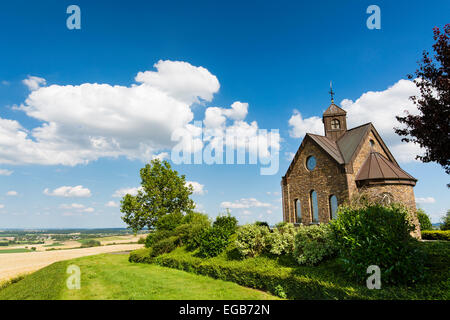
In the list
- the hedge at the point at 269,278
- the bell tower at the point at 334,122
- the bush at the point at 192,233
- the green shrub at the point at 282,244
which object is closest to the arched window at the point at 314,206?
the bell tower at the point at 334,122

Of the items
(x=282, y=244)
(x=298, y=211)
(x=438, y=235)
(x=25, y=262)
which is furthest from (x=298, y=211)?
(x=25, y=262)

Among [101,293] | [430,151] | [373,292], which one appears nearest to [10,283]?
[101,293]

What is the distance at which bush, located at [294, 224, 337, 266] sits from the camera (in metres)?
8.94

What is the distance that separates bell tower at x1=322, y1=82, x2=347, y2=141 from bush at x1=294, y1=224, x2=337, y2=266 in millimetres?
20271

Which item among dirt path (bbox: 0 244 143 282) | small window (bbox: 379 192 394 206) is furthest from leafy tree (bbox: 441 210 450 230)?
dirt path (bbox: 0 244 143 282)

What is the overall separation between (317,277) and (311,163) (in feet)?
57.0

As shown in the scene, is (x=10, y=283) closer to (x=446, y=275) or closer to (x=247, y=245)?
(x=247, y=245)

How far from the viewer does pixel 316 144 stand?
23172mm

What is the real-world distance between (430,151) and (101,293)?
12859 millimetres

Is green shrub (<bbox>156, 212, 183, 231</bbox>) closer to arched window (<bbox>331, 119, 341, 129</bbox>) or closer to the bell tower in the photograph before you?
the bell tower

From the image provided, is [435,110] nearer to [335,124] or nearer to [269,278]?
[269,278]

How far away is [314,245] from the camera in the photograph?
9258 mm

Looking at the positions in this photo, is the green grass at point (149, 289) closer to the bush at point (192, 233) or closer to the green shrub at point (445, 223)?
the bush at point (192, 233)

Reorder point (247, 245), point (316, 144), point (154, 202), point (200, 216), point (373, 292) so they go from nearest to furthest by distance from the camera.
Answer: point (373, 292) → point (247, 245) → point (200, 216) → point (316, 144) → point (154, 202)
